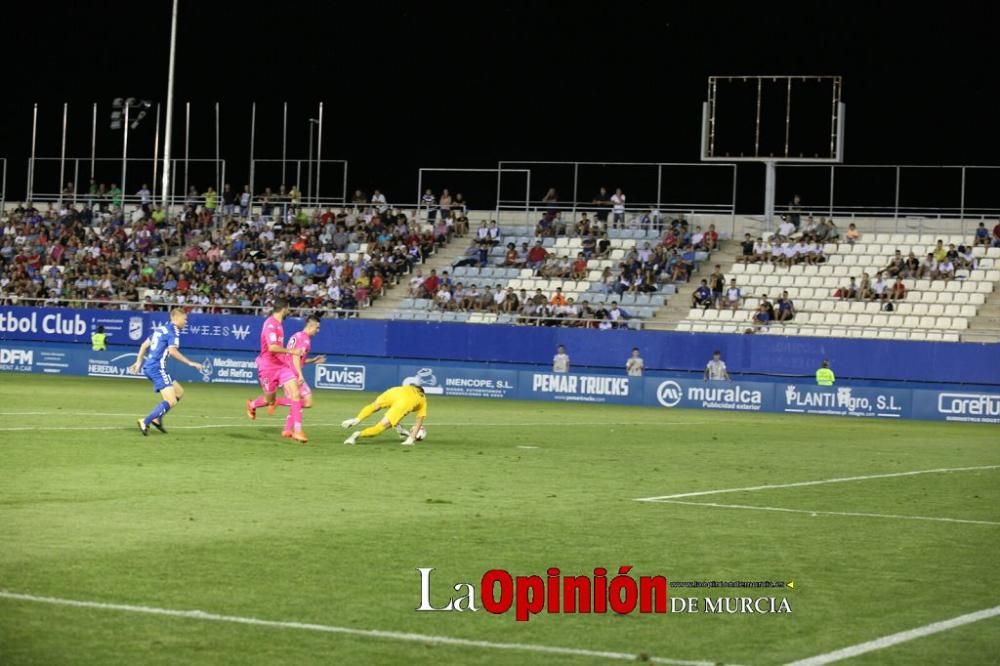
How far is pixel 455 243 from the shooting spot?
57.9m

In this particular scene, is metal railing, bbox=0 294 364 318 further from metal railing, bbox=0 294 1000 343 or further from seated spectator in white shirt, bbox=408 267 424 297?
seated spectator in white shirt, bbox=408 267 424 297

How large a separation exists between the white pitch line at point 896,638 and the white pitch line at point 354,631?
0.64m

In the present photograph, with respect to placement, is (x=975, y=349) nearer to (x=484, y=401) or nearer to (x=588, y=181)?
(x=484, y=401)

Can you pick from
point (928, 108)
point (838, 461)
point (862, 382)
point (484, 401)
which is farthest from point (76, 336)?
point (838, 461)

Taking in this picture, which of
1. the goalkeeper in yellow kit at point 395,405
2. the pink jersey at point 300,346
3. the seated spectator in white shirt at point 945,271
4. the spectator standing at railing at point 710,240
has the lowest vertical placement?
the goalkeeper in yellow kit at point 395,405

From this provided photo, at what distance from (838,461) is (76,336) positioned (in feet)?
126

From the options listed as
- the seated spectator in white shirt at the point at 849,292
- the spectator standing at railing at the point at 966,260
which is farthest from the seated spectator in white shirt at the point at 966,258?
the seated spectator in white shirt at the point at 849,292

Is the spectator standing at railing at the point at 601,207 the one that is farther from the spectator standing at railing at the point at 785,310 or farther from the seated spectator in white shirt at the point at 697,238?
the spectator standing at railing at the point at 785,310

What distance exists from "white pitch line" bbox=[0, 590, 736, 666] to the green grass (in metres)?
0.12

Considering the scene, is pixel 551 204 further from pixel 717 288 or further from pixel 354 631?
pixel 354 631

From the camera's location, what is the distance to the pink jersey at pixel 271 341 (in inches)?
906

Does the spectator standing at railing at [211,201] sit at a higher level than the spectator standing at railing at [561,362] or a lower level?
higher

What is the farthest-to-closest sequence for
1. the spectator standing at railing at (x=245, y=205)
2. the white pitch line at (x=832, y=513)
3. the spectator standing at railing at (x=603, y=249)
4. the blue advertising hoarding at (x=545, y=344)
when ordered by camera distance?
the spectator standing at railing at (x=245, y=205)
the spectator standing at railing at (x=603, y=249)
the blue advertising hoarding at (x=545, y=344)
the white pitch line at (x=832, y=513)

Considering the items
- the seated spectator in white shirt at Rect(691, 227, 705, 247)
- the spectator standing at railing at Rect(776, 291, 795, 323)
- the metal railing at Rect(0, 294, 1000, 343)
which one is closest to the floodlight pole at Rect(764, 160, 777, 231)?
the seated spectator in white shirt at Rect(691, 227, 705, 247)
